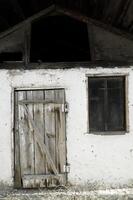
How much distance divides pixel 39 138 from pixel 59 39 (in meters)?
2.07

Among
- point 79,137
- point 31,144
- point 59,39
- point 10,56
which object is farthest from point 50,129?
point 59,39

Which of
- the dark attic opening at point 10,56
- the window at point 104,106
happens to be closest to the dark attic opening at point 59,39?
the dark attic opening at point 10,56

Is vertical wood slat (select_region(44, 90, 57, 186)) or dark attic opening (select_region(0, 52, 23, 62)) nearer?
vertical wood slat (select_region(44, 90, 57, 186))

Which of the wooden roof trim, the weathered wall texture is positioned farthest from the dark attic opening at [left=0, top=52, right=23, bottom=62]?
the weathered wall texture

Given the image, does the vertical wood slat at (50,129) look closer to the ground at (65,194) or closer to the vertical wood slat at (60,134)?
the vertical wood slat at (60,134)

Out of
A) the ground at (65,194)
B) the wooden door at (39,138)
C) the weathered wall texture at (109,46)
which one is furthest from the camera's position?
the weathered wall texture at (109,46)

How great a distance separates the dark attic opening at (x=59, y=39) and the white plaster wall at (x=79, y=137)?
0.36 meters

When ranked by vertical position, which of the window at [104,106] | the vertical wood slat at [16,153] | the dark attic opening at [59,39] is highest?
the dark attic opening at [59,39]

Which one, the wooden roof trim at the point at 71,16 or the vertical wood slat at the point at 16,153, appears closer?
the vertical wood slat at the point at 16,153

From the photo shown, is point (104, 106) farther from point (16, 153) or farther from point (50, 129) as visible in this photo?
point (16, 153)

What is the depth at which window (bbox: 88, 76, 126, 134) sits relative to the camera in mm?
10617

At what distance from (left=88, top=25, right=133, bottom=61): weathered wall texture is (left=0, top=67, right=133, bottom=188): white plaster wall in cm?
26

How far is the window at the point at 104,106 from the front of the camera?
34.8 feet

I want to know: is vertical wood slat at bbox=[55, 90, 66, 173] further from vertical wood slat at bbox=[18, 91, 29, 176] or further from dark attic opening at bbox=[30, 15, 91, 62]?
dark attic opening at bbox=[30, 15, 91, 62]
